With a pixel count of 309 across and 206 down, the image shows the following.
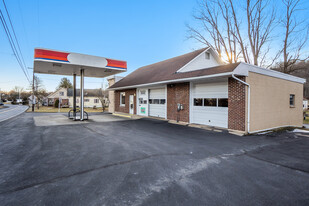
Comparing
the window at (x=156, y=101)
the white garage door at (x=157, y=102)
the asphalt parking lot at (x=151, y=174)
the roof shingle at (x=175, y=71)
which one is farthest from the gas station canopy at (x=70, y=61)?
the asphalt parking lot at (x=151, y=174)

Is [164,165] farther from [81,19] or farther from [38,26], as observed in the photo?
[38,26]

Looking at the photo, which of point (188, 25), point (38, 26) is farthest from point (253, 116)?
point (38, 26)

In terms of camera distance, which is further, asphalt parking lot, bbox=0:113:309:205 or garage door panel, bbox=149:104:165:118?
garage door panel, bbox=149:104:165:118

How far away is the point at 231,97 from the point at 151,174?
21.8 ft

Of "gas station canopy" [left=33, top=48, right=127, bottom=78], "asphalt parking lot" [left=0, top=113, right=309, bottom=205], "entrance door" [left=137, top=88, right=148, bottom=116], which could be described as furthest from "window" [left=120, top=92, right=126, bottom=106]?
"asphalt parking lot" [left=0, top=113, right=309, bottom=205]

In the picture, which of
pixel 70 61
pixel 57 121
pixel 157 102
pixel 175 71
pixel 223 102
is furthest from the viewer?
pixel 157 102

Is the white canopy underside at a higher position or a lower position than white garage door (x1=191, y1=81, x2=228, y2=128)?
higher

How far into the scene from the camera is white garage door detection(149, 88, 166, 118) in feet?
42.8

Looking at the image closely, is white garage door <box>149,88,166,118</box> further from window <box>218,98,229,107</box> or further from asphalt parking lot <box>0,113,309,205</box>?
asphalt parking lot <box>0,113,309,205</box>

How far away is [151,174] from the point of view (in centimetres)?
344

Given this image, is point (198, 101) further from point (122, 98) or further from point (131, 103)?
point (122, 98)

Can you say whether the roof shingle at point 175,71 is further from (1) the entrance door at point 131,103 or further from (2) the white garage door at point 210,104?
(1) the entrance door at point 131,103

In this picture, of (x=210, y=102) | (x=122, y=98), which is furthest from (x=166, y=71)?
(x=122, y=98)

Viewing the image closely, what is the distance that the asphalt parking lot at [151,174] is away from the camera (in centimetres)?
258
